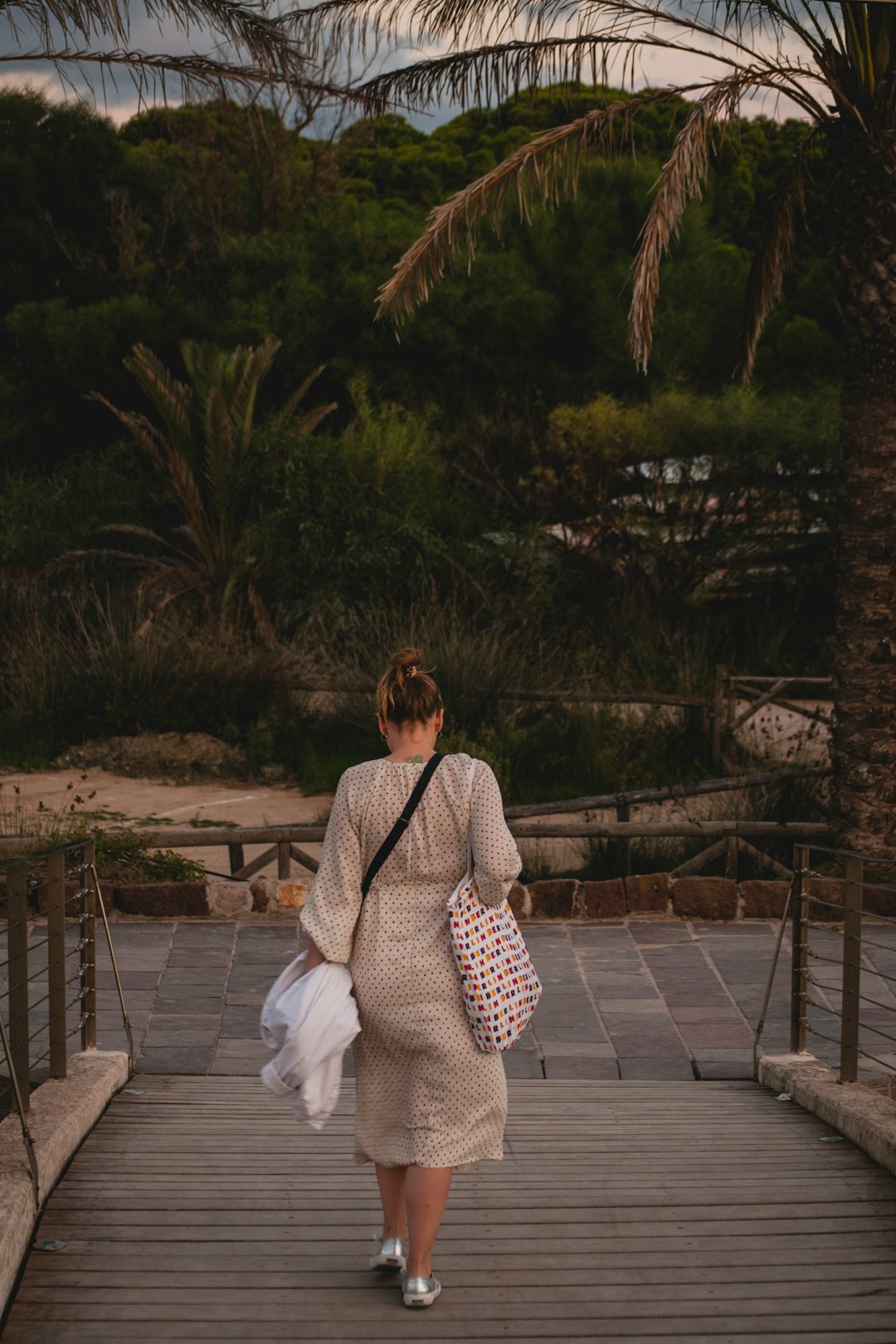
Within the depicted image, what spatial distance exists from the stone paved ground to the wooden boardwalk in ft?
4.17

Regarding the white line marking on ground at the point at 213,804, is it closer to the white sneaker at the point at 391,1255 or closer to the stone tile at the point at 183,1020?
the stone tile at the point at 183,1020

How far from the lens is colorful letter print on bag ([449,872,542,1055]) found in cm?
324

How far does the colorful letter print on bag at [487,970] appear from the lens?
10.6 ft

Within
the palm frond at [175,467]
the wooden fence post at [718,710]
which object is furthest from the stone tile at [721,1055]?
the palm frond at [175,467]

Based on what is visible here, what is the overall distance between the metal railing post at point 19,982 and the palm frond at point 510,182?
622cm

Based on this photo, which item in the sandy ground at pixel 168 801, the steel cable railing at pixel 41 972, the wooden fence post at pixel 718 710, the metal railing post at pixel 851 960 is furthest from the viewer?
the wooden fence post at pixel 718 710

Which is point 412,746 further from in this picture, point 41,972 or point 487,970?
point 41,972

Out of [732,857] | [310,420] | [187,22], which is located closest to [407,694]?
[732,857]

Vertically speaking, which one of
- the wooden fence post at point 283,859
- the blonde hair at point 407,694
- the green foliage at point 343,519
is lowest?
the wooden fence post at point 283,859

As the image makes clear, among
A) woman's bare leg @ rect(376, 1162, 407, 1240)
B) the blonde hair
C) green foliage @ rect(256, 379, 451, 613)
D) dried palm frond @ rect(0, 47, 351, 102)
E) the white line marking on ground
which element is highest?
dried palm frond @ rect(0, 47, 351, 102)

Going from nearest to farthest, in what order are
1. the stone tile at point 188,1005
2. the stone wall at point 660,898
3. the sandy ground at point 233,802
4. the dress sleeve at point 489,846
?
the dress sleeve at point 489,846
the stone tile at point 188,1005
the stone wall at point 660,898
the sandy ground at point 233,802

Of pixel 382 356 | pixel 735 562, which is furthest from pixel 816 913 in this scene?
pixel 382 356

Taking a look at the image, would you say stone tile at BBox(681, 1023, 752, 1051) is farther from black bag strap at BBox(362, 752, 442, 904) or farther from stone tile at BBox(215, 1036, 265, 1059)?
Answer: black bag strap at BBox(362, 752, 442, 904)

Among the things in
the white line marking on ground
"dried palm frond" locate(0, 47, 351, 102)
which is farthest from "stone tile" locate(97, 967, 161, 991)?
"dried palm frond" locate(0, 47, 351, 102)
